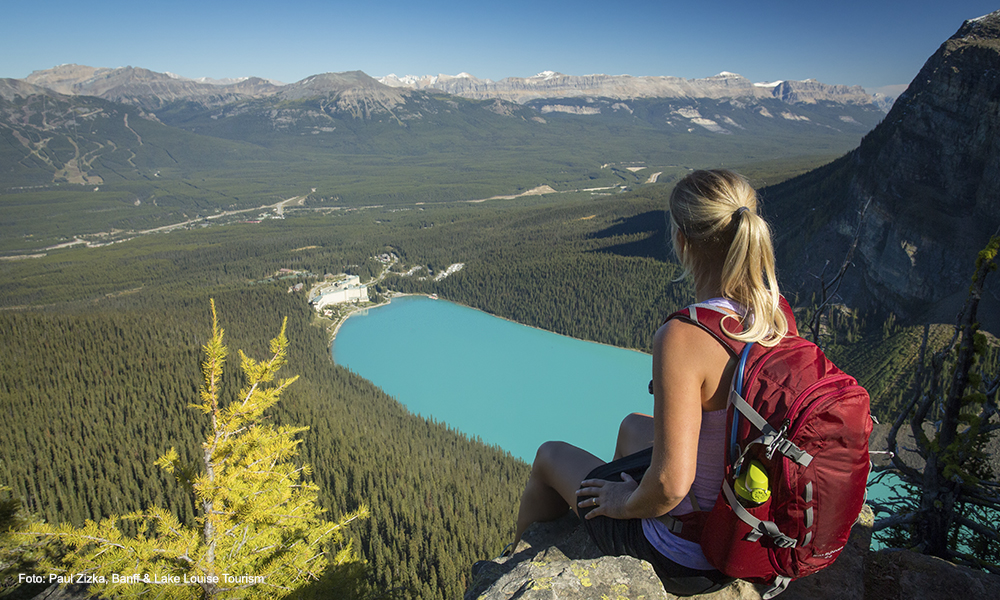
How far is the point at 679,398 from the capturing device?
8.49 ft

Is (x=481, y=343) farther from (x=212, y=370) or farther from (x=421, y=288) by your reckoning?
(x=212, y=370)

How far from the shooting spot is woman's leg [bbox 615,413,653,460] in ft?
13.8

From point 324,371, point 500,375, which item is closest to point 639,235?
point 500,375

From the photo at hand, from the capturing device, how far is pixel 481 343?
6006 centimetres

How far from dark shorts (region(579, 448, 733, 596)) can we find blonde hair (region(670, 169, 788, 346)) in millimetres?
1324

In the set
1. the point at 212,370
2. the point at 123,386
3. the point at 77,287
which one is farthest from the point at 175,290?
the point at 212,370

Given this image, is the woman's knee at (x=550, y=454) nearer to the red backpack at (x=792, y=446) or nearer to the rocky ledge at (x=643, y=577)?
the rocky ledge at (x=643, y=577)

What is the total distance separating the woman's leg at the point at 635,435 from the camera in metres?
4.20

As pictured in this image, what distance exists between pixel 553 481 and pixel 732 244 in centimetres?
231

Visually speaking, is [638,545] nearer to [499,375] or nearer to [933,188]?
[499,375]

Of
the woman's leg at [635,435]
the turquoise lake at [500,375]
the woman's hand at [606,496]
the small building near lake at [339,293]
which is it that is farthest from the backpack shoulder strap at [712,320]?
the small building near lake at [339,293]

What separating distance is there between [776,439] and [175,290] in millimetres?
84751

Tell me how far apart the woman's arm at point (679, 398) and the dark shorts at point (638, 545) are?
57 cm

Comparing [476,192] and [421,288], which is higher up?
[476,192]
